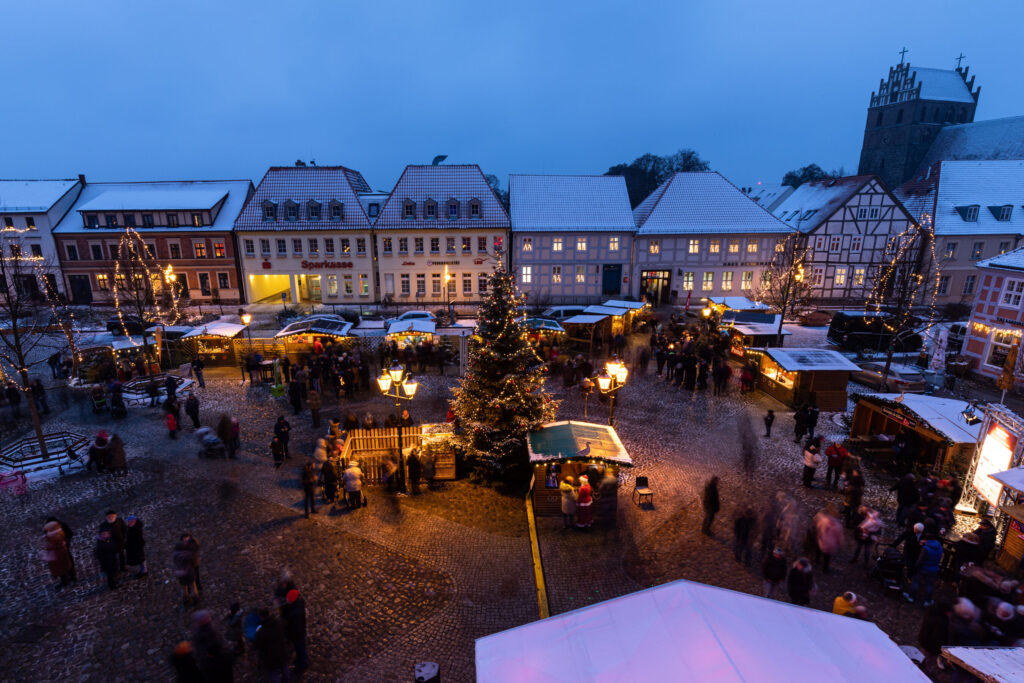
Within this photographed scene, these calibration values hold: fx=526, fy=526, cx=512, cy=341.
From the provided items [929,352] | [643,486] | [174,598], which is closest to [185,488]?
[174,598]

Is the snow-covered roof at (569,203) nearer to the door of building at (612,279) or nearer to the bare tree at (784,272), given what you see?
the door of building at (612,279)

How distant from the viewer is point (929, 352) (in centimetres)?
2591

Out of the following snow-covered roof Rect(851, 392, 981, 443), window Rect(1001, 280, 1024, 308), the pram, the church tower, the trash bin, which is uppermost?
the church tower

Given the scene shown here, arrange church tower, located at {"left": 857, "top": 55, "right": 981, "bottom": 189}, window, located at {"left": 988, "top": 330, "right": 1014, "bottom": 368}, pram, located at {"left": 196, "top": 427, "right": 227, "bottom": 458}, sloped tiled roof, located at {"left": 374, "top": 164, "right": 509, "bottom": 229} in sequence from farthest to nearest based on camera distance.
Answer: church tower, located at {"left": 857, "top": 55, "right": 981, "bottom": 189}, sloped tiled roof, located at {"left": 374, "top": 164, "right": 509, "bottom": 229}, window, located at {"left": 988, "top": 330, "right": 1014, "bottom": 368}, pram, located at {"left": 196, "top": 427, "right": 227, "bottom": 458}

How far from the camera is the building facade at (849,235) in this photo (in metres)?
37.6

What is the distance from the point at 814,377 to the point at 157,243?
41.7 meters

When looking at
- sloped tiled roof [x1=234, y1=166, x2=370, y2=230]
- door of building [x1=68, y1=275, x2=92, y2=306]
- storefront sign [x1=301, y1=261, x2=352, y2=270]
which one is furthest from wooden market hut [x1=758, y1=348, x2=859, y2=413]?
door of building [x1=68, y1=275, x2=92, y2=306]

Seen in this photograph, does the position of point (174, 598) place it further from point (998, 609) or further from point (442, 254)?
point (442, 254)

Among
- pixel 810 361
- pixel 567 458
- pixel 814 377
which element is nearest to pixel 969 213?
pixel 810 361

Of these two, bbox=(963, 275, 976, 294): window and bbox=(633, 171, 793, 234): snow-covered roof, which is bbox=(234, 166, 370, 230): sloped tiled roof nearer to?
bbox=(633, 171, 793, 234): snow-covered roof

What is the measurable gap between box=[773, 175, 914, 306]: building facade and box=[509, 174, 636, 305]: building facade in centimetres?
1359

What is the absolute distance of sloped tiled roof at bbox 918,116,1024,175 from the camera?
158ft

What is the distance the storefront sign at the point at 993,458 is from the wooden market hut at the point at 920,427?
0.68 m

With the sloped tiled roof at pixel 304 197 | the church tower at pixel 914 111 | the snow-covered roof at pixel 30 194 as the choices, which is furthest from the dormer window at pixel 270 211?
the church tower at pixel 914 111
